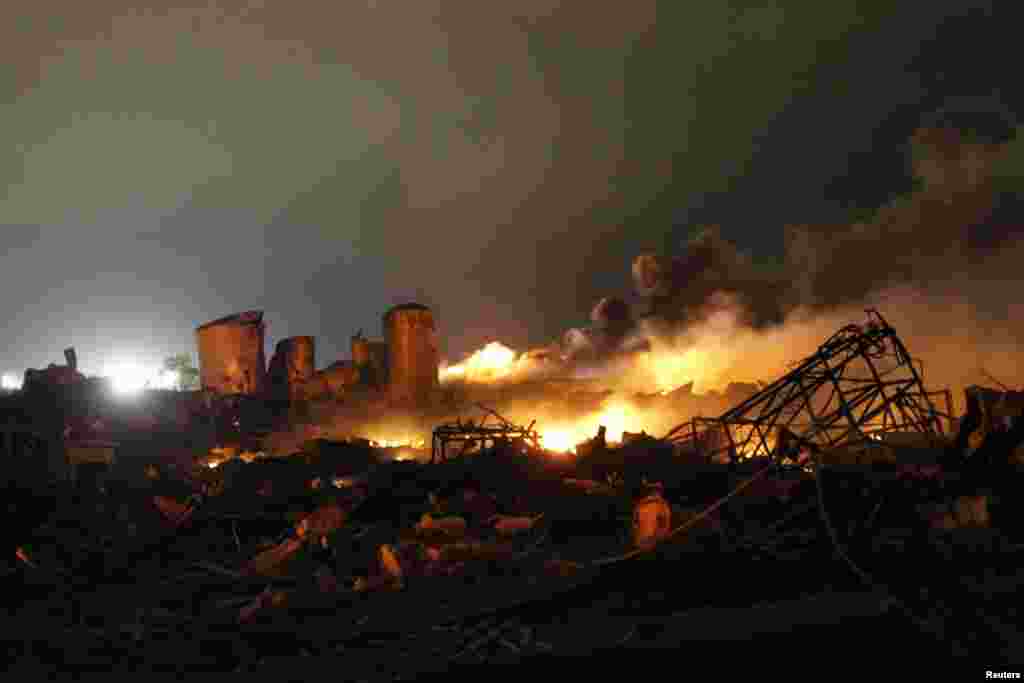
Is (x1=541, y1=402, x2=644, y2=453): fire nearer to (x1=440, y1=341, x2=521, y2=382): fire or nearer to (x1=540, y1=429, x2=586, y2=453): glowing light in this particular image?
(x1=540, y1=429, x2=586, y2=453): glowing light

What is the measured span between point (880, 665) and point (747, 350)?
4998 centimetres

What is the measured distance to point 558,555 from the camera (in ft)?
29.8

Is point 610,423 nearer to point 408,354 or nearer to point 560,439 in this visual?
point 560,439

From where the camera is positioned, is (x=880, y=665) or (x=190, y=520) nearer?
(x=880, y=665)

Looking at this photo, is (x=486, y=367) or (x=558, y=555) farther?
(x=486, y=367)

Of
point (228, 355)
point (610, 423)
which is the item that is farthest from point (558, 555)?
point (228, 355)

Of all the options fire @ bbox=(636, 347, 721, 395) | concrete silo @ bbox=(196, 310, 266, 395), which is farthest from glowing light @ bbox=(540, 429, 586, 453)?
concrete silo @ bbox=(196, 310, 266, 395)

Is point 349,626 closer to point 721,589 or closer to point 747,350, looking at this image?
point 721,589

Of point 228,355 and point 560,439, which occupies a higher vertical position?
point 228,355

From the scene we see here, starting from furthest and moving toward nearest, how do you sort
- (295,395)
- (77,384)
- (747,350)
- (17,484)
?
(747,350)
(295,395)
(77,384)
(17,484)

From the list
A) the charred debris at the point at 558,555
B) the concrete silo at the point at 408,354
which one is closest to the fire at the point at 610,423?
the concrete silo at the point at 408,354

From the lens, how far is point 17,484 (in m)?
13.7

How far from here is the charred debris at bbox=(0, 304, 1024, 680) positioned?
18.5 feet

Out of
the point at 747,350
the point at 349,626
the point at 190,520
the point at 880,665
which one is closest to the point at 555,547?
the point at 349,626
